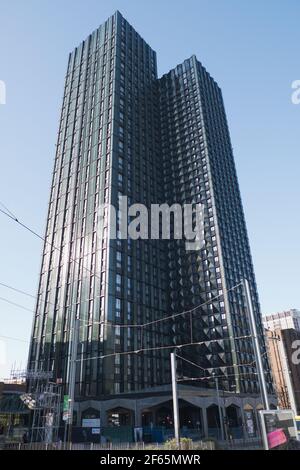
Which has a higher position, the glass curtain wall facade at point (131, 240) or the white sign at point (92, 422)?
the glass curtain wall facade at point (131, 240)

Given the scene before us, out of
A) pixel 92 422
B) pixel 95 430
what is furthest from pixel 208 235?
pixel 95 430

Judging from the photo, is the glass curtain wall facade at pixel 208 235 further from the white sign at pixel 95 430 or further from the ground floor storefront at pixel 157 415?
the white sign at pixel 95 430

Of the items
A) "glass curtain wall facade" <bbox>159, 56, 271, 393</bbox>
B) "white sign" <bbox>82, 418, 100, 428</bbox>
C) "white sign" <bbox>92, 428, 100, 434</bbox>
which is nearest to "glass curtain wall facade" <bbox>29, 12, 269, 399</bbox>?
"glass curtain wall facade" <bbox>159, 56, 271, 393</bbox>

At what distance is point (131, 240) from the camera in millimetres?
84438

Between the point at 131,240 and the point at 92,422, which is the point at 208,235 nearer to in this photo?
the point at 131,240

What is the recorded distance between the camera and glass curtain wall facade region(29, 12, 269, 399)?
238ft

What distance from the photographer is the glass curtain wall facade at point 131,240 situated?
7250 centimetres

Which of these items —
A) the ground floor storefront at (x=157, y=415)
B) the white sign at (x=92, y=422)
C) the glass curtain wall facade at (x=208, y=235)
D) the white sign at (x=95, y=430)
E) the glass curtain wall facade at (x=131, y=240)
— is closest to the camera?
the white sign at (x=95, y=430)

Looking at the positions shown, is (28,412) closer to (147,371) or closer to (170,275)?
(147,371)

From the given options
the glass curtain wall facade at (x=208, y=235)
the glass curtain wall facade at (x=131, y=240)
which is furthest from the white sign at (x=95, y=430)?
the glass curtain wall facade at (x=208, y=235)

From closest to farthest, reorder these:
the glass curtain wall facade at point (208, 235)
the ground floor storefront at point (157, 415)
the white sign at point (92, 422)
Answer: the ground floor storefront at point (157, 415), the white sign at point (92, 422), the glass curtain wall facade at point (208, 235)

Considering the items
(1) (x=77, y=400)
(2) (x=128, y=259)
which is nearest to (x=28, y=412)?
(1) (x=77, y=400)

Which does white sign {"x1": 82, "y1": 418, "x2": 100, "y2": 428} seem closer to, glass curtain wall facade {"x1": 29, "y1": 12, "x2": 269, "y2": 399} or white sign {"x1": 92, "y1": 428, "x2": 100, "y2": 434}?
white sign {"x1": 92, "y1": 428, "x2": 100, "y2": 434}
